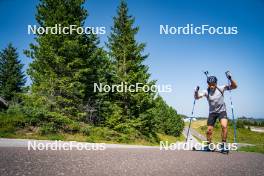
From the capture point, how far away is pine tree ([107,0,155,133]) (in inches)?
1091

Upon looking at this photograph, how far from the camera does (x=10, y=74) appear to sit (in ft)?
169

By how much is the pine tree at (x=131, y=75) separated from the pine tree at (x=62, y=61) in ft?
13.6

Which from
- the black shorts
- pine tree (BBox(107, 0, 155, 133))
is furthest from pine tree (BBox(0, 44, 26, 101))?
the black shorts

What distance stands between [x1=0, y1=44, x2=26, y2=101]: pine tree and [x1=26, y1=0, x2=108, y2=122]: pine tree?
29407 mm

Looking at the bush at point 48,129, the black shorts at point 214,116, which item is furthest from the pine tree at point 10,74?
the black shorts at point 214,116

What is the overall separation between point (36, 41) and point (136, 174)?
21.6 meters

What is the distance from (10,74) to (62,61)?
3432 cm

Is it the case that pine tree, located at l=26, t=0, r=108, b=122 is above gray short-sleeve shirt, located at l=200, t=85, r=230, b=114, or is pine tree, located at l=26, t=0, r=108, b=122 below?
above

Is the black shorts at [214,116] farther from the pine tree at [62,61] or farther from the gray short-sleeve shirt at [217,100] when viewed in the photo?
the pine tree at [62,61]

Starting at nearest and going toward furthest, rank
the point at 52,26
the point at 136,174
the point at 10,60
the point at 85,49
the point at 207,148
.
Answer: the point at 136,174 → the point at 207,148 → the point at 52,26 → the point at 85,49 → the point at 10,60

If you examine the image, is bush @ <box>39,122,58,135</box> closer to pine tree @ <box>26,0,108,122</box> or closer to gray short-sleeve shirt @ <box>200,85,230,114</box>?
pine tree @ <box>26,0,108,122</box>

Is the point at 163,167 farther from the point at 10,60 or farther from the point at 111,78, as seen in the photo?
the point at 10,60

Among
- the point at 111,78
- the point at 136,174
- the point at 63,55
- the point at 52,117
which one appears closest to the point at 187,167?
the point at 136,174

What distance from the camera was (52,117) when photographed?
20.4 metres
